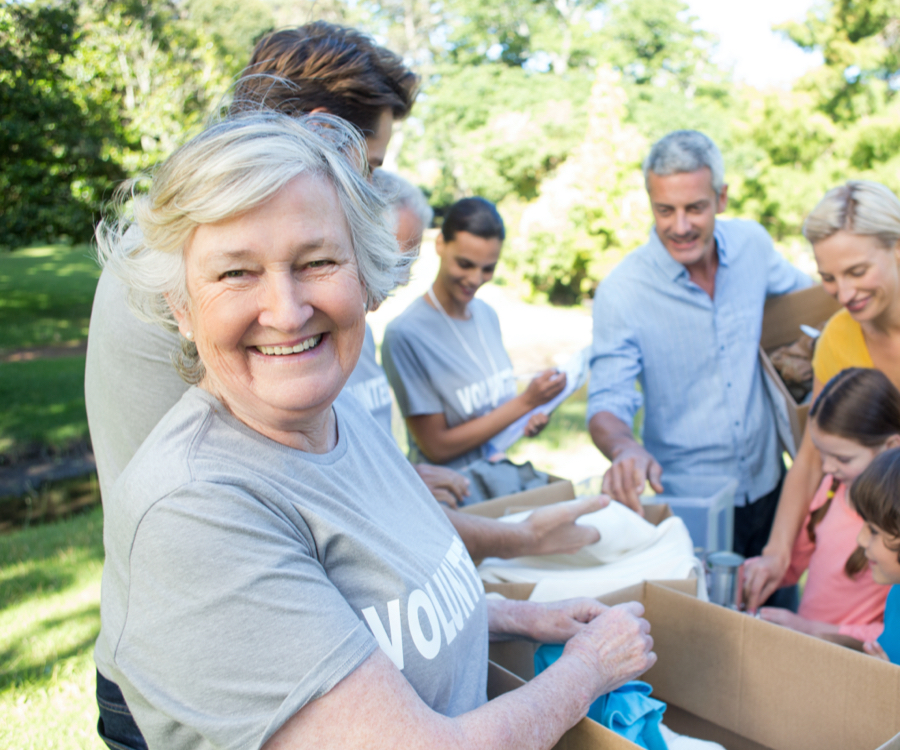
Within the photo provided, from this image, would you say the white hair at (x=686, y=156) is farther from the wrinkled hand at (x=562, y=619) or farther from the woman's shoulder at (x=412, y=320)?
the wrinkled hand at (x=562, y=619)

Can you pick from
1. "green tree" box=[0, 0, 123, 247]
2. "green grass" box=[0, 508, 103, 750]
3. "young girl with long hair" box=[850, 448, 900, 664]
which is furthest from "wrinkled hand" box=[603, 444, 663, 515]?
"green tree" box=[0, 0, 123, 247]

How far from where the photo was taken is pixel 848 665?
4.79 ft

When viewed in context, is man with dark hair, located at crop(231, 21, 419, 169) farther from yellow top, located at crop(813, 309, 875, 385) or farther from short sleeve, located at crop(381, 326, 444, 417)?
yellow top, located at crop(813, 309, 875, 385)

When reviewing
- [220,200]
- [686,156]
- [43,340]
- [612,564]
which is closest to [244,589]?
[220,200]

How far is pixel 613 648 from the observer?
140 cm

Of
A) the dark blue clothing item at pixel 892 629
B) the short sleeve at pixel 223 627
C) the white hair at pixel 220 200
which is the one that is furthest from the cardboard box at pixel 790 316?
the short sleeve at pixel 223 627

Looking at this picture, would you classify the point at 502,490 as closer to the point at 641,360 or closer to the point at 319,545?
the point at 641,360

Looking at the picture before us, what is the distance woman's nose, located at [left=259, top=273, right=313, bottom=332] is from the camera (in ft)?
3.61

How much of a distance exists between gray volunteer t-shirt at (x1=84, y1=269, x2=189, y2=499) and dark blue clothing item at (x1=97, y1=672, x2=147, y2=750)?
0.40 meters

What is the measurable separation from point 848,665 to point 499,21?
28.2 m

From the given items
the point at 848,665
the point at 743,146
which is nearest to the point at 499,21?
the point at 743,146

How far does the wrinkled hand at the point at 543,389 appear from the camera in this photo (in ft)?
10.2

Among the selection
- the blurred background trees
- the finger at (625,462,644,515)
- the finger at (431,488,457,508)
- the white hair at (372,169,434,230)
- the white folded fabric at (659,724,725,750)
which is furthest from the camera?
the blurred background trees

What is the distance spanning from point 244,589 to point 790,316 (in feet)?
9.27
